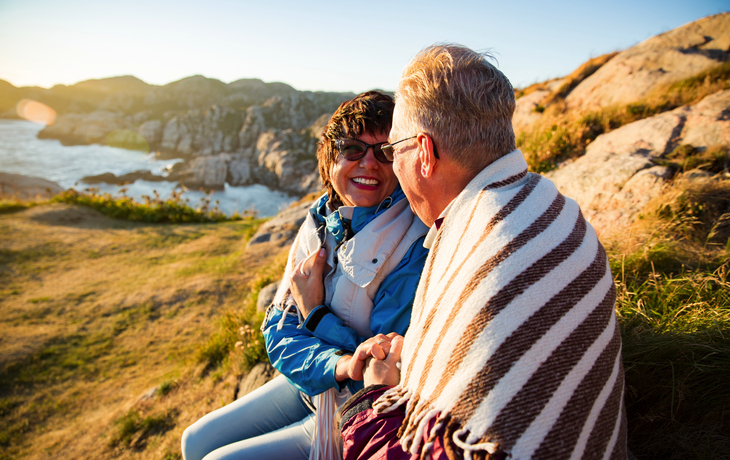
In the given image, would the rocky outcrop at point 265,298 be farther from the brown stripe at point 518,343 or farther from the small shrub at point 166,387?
the brown stripe at point 518,343

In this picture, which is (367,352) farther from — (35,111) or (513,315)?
(35,111)

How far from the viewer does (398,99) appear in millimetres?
1471

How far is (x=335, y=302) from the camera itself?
6.35 feet

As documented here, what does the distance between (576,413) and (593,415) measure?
0.08m

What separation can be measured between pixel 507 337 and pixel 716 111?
606cm

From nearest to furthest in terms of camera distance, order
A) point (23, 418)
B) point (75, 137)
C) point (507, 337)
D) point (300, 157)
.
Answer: point (507, 337), point (23, 418), point (300, 157), point (75, 137)

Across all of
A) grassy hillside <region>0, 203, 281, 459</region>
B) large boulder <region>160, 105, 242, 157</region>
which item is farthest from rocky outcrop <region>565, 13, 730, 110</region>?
large boulder <region>160, 105, 242, 157</region>

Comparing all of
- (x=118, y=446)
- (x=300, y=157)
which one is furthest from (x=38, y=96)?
(x=118, y=446)

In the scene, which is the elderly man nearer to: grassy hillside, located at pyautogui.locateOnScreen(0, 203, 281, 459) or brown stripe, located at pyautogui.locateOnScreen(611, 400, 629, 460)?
brown stripe, located at pyautogui.locateOnScreen(611, 400, 629, 460)

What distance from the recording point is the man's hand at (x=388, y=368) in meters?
1.33

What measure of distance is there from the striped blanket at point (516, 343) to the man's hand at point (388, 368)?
20 cm

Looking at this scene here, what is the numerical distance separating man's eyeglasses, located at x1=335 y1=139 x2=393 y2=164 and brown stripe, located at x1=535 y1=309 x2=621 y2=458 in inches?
55.7

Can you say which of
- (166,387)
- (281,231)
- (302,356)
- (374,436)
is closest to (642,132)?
(302,356)

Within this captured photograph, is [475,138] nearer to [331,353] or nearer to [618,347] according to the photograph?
[618,347]
